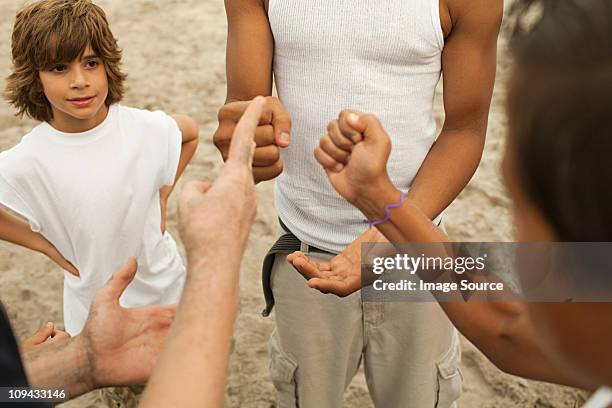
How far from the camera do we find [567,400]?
2734 millimetres

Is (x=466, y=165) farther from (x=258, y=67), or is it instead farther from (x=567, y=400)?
(x=567, y=400)

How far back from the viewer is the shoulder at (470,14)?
158 cm

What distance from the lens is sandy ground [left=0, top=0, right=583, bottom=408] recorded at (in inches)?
110

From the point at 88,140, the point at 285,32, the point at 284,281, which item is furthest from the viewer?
the point at 88,140

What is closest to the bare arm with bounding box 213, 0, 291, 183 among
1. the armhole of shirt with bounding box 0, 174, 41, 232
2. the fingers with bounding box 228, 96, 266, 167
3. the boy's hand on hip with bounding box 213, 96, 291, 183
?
the boy's hand on hip with bounding box 213, 96, 291, 183

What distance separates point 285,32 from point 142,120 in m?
0.71

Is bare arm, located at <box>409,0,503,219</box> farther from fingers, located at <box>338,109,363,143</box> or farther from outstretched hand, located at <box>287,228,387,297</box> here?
fingers, located at <box>338,109,363,143</box>

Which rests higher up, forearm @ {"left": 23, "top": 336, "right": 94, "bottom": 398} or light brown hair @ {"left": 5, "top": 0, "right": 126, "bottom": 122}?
light brown hair @ {"left": 5, "top": 0, "right": 126, "bottom": 122}

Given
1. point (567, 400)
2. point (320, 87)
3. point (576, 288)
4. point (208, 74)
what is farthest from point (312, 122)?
point (208, 74)

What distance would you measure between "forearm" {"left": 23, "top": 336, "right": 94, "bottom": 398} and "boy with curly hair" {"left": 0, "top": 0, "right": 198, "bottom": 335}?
1.82 ft

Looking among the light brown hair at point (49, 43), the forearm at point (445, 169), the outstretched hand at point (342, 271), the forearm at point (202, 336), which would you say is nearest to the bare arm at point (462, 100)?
the forearm at point (445, 169)

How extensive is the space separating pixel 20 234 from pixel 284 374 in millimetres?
897

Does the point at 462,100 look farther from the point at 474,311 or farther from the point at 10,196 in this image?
the point at 10,196

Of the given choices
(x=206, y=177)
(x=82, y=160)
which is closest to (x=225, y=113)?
(x=82, y=160)
